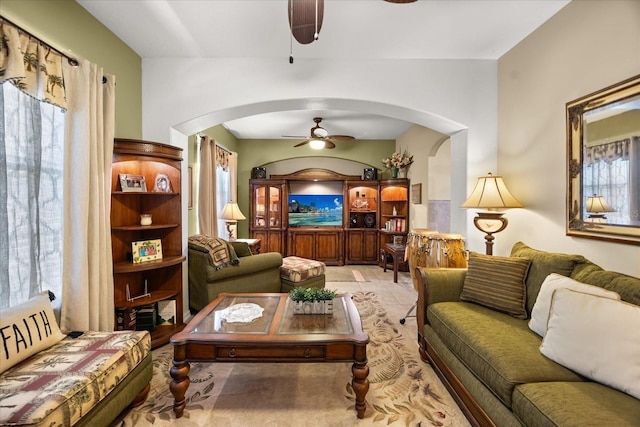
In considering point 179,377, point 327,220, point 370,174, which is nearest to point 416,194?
point 370,174

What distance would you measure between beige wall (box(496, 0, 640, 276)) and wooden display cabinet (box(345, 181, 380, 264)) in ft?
10.7

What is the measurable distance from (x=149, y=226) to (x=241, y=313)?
1270mm

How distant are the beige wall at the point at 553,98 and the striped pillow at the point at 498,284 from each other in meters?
0.50

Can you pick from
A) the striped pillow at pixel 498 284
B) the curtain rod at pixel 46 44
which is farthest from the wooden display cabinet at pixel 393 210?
the curtain rod at pixel 46 44

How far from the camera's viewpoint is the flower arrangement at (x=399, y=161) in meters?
5.80

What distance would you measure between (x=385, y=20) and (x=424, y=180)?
3.19 m

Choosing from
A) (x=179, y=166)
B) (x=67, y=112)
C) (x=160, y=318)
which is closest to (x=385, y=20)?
(x=179, y=166)

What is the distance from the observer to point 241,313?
7.18 feet

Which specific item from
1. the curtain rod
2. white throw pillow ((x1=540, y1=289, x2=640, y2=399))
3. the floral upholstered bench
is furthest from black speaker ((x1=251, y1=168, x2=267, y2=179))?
white throw pillow ((x1=540, y1=289, x2=640, y2=399))

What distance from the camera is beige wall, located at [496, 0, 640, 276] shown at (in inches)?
75.0

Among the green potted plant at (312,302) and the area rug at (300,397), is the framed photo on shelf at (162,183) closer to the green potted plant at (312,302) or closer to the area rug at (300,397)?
the area rug at (300,397)

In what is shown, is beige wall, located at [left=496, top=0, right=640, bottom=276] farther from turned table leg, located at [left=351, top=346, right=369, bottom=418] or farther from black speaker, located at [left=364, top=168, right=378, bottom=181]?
black speaker, located at [left=364, top=168, right=378, bottom=181]

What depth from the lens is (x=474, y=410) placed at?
5.44 feet

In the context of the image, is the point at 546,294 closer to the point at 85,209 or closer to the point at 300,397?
the point at 300,397
